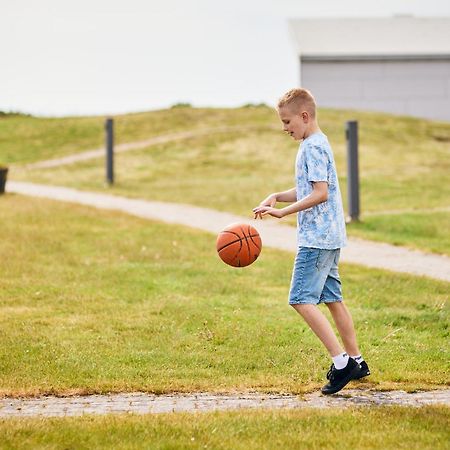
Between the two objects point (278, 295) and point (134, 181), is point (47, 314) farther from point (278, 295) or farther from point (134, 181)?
point (134, 181)

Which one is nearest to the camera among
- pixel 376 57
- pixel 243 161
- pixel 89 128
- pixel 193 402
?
pixel 193 402

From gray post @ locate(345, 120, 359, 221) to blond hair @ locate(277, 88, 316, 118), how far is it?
1093 centimetres

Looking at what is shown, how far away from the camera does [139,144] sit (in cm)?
3728

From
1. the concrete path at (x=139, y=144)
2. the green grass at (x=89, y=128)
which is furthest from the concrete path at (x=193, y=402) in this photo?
the green grass at (x=89, y=128)

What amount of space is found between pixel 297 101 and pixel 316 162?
0.42 m

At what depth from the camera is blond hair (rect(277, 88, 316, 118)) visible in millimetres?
6637

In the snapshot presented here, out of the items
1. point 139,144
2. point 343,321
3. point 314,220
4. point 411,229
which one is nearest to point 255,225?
point 411,229

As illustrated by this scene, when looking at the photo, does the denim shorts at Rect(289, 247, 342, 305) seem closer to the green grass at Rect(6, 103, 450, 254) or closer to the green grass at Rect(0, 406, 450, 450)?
Result: the green grass at Rect(0, 406, 450, 450)

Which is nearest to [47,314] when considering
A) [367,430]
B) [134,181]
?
[367,430]

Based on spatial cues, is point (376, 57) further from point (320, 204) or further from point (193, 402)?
point (193, 402)

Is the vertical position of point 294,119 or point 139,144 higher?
point 139,144

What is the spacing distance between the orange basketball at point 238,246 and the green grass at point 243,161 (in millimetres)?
7145

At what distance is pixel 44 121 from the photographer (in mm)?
45406

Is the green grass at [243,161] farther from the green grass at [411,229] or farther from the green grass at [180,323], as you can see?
the green grass at [180,323]
